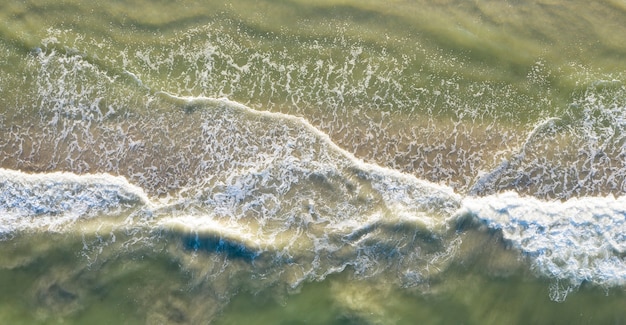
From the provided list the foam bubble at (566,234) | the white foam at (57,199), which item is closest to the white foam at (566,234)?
the foam bubble at (566,234)

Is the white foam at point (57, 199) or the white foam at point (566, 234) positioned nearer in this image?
the white foam at point (566, 234)

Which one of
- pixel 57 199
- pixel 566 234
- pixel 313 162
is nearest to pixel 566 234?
pixel 566 234

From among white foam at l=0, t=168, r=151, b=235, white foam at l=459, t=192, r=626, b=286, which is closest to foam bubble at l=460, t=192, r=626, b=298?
white foam at l=459, t=192, r=626, b=286

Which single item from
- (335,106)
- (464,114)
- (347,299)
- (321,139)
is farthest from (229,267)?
(464,114)

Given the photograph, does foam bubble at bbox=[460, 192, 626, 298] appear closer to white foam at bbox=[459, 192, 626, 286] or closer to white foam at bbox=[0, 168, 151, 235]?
white foam at bbox=[459, 192, 626, 286]

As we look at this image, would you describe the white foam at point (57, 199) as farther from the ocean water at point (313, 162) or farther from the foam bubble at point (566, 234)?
the foam bubble at point (566, 234)

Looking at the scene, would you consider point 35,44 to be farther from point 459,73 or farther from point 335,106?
point 459,73
